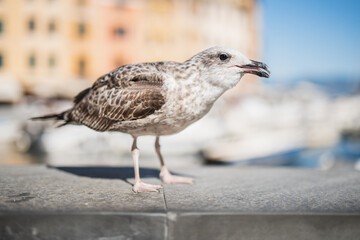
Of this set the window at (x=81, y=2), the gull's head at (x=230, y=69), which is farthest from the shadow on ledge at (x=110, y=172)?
the window at (x=81, y=2)

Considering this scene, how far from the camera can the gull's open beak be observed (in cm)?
352

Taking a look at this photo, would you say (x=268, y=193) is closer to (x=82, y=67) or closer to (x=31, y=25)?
(x=82, y=67)

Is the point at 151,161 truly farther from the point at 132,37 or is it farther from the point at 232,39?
the point at 232,39

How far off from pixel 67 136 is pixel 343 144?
2162 cm

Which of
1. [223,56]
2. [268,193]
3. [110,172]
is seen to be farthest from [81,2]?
[268,193]

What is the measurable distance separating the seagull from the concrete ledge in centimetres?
51

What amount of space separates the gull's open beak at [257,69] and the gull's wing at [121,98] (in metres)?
0.77

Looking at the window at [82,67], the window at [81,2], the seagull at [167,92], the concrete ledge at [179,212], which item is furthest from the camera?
the window at [82,67]

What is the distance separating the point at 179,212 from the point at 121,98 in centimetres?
151

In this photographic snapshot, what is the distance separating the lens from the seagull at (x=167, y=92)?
11.6 ft

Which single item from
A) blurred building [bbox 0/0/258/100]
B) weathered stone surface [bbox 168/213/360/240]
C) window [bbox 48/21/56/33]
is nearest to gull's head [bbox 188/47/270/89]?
weathered stone surface [bbox 168/213/360/240]

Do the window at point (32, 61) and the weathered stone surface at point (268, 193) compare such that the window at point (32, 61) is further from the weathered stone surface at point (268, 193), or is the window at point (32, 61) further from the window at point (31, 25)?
the weathered stone surface at point (268, 193)

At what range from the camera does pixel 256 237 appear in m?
2.60

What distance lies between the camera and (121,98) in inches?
147
